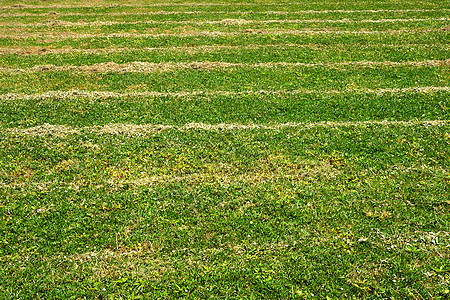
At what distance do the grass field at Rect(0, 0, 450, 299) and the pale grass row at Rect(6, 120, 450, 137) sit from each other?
0.07 meters

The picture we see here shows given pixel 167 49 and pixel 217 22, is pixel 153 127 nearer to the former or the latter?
pixel 167 49

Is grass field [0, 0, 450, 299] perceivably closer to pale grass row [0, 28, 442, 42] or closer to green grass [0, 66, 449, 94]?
green grass [0, 66, 449, 94]

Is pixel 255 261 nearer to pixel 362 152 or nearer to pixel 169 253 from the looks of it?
pixel 169 253

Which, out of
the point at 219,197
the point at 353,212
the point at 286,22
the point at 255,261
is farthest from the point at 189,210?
the point at 286,22

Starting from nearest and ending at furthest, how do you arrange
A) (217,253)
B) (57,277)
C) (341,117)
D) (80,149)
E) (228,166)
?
1. (57,277)
2. (217,253)
3. (228,166)
4. (80,149)
5. (341,117)

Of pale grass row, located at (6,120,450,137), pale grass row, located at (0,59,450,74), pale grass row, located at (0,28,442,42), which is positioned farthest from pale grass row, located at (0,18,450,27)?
pale grass row, located at (6,120,450,137)

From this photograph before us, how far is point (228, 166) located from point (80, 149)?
16.2 feet

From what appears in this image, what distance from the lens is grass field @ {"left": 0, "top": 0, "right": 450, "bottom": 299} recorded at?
24.0 feet

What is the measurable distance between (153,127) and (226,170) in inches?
141

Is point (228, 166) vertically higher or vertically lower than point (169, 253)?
higher

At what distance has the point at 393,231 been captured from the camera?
817 cm

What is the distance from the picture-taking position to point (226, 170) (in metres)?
10.2

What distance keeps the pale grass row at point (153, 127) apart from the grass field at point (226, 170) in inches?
2.8

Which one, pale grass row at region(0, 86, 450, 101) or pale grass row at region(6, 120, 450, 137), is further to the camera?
pale grass row at region(0, 86, 450, 101)
